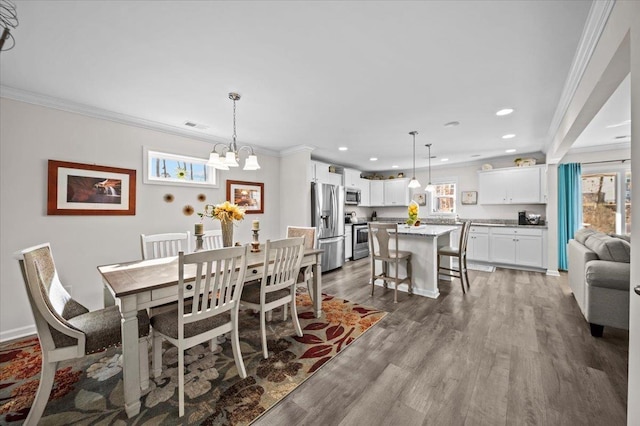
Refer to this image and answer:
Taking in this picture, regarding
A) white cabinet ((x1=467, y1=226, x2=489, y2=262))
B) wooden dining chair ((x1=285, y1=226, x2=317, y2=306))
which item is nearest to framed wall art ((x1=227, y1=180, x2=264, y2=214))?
wooden dining chair ((x1=285, y1=226, x2=317, y2=306))

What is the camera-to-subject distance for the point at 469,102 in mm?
2793

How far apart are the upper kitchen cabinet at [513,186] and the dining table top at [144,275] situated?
5.57 m

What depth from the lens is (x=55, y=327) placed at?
1.42 m

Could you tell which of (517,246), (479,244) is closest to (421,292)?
(479,244)

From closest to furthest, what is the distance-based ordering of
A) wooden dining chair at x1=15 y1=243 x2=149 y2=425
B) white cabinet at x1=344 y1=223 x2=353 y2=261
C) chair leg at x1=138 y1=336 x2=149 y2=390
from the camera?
wooden dining chair at x1=15 y1=243 x2=149 y2=425 → chair leg at x1=138 y1=336 x2=149 y2=390 → white cabinet at x1=344 y1=223 x2=353 y2=261

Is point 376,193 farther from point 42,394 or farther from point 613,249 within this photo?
point 42,394

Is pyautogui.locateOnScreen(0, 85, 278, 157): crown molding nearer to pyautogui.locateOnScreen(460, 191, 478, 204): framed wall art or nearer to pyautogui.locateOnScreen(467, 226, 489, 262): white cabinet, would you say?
pyautogui.locateOnScreen(467, 226, 489, 262): white cabinet

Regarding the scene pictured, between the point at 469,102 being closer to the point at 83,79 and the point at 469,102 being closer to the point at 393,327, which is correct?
the point at 393,327

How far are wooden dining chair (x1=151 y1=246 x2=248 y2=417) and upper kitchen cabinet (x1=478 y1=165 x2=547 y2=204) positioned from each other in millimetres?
5919

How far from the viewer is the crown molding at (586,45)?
1.43 meters

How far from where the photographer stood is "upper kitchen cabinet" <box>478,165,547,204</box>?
16.9 feet

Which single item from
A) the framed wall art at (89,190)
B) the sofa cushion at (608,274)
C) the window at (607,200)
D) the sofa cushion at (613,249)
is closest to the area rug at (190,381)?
the framed wall art at (89,190)

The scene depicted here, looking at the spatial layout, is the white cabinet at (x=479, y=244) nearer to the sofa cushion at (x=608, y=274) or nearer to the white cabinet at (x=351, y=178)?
the white cabinet at (x=351, y=178)

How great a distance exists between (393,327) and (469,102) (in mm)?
2601
